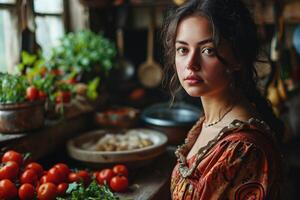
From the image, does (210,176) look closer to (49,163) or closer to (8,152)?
(8,152)

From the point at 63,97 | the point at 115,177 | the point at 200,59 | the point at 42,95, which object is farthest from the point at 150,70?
the point at 200,59

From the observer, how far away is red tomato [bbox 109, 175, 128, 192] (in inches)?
60.3

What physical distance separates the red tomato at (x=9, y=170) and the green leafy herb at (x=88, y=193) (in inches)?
8.9

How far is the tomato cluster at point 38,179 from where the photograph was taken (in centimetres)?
136

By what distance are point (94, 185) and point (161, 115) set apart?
1.07 m

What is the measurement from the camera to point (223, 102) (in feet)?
3.92

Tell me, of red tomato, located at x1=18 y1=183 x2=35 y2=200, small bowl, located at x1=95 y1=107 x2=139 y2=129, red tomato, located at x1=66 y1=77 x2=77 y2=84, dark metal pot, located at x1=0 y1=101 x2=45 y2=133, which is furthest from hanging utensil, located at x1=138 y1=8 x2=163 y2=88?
red tomato, located at x1=18 y1=183 x2=35 y2=200

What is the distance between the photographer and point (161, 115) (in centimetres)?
240

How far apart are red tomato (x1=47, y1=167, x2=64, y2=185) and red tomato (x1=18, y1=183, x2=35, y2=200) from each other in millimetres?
108

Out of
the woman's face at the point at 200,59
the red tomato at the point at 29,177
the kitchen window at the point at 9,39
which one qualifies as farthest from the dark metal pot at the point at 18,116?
the woman's face at the point at 200,59

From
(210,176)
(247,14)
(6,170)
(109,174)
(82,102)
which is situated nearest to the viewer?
(210,176)

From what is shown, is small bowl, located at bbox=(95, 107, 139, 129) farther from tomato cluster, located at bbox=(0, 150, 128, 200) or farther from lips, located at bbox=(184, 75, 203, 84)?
lips, located at bbox=(184, 75, 203, 84)

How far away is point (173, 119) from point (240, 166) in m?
1.40

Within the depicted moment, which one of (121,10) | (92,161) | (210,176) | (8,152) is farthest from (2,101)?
(121,10)
